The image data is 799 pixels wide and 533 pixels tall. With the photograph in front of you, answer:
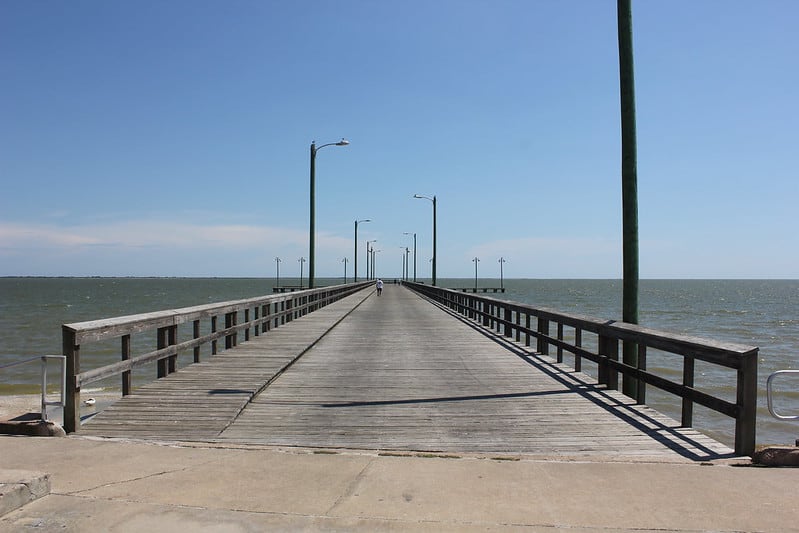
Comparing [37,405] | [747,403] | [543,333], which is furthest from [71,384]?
[543,333]

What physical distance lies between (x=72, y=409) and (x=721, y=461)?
6.25 meters

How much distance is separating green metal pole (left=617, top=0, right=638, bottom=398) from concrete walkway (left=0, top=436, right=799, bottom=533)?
14.5ft

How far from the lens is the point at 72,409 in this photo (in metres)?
6.67

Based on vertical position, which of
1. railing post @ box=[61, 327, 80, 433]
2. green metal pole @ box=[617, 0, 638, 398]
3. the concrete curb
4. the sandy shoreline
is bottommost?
the sandy shoreline

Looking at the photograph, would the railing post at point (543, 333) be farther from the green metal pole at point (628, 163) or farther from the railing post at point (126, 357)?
the railing post at point (126, 357)

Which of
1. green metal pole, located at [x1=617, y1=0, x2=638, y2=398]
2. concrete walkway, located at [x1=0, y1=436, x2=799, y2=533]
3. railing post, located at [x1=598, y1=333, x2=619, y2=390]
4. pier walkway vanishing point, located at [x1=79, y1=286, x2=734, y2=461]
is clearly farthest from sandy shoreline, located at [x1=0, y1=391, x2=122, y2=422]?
green metal pole, located at [x1=617, y1=0, x2=638, y2=398]

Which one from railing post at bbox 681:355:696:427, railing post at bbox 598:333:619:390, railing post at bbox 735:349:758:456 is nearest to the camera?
railing post at bbox 735:349:758:456

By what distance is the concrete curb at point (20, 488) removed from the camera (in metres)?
4.36

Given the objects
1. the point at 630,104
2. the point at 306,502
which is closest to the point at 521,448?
the point at 306,502

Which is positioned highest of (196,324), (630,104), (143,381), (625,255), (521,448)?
(630,104)

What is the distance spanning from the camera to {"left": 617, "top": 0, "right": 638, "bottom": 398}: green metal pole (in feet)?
32.0

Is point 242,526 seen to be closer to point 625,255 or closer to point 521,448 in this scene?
point 521,448

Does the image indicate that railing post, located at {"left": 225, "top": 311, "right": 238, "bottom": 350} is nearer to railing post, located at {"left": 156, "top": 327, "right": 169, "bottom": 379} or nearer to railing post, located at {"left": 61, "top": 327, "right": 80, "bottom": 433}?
railing post, located at {"left": 156, "top": 327, "right": 169, "bottom": 379}

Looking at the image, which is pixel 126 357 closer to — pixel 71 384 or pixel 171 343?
pixel 71 384
